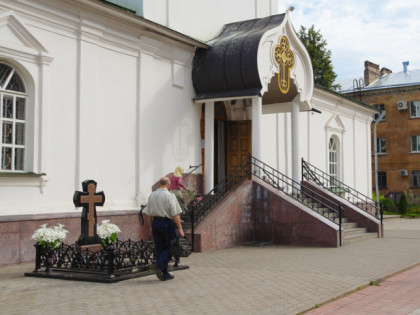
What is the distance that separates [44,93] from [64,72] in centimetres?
79

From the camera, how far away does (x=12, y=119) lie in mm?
10594

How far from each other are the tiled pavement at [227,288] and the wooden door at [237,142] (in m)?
6.06

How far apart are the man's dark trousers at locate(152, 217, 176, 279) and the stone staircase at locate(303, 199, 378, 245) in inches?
282

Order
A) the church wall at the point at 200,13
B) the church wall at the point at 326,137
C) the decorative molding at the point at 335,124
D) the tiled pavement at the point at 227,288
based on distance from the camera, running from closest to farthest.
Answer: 1. the tiled pavement at the point at 227,288
2. the church wall at the point at 200,13
3. the church wall at the point at 326,137
4. the decorative molding at the point at 335,124

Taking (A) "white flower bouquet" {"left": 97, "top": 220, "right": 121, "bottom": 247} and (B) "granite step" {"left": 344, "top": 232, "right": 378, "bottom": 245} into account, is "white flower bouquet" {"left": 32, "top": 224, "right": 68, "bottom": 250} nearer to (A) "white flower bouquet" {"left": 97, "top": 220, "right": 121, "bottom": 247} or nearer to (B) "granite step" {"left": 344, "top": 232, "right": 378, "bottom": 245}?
(A) "white flower bouquet" {"left": 97, "top": 220, "right": 121, "bottom": 247}

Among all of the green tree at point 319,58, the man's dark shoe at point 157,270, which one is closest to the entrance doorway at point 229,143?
the man's dark shoe at point 157,270

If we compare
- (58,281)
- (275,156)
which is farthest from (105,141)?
(275,156)

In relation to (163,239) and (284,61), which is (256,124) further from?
(163,239)

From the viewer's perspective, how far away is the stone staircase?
48.0ft

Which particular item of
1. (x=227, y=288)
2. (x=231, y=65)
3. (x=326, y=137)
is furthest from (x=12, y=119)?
(x=326, y=137)

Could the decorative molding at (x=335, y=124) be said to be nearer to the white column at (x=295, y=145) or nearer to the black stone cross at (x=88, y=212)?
the white column at (x=295, y=145)

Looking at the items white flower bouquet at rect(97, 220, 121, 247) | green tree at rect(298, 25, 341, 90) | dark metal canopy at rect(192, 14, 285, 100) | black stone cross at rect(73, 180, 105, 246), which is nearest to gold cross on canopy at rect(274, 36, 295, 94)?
dark metal canopy at rect(192, 14, 285, 100)

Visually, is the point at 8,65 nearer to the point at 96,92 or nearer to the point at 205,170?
the point at 96,92

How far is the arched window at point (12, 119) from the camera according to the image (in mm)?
10461
